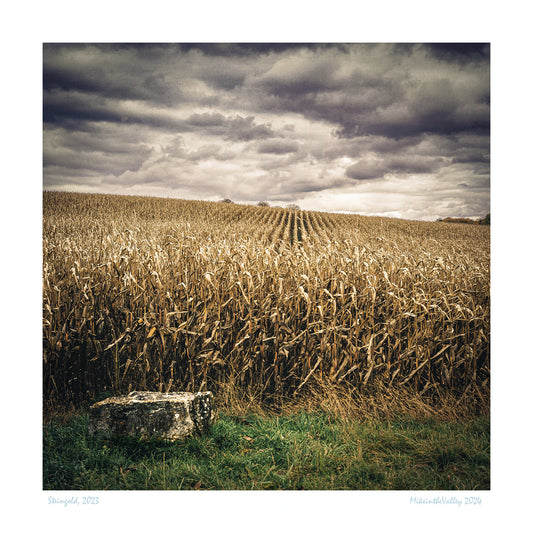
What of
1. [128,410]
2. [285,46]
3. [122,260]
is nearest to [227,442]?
[128,410]

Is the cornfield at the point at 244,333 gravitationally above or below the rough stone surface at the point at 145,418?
above

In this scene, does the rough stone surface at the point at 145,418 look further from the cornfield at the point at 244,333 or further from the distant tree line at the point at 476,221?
the distant tree line at the point at 476,221

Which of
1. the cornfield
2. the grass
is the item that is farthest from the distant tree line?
the grass

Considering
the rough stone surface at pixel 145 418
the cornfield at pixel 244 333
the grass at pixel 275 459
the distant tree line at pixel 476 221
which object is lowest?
the grass at pixel 275 459

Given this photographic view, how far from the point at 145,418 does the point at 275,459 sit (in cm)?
113

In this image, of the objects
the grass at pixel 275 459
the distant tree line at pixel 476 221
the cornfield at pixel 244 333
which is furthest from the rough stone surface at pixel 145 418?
the distant tree line at pixel 476 221

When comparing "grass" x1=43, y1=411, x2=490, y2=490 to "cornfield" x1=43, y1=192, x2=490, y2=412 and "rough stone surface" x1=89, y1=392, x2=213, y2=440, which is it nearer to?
"rough stone surface" x1=89, y1=392, x2=213, y2=440

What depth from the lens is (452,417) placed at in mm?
3191

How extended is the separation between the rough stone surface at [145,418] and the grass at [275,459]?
8 centimetres

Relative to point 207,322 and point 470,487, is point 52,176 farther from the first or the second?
point 470,487

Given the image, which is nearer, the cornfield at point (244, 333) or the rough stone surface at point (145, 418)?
the rough stone surface at point (145, 418)

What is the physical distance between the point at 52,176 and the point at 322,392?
395cm

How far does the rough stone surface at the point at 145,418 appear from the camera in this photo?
2.63 metres

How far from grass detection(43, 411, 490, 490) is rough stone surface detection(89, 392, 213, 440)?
81 mm
